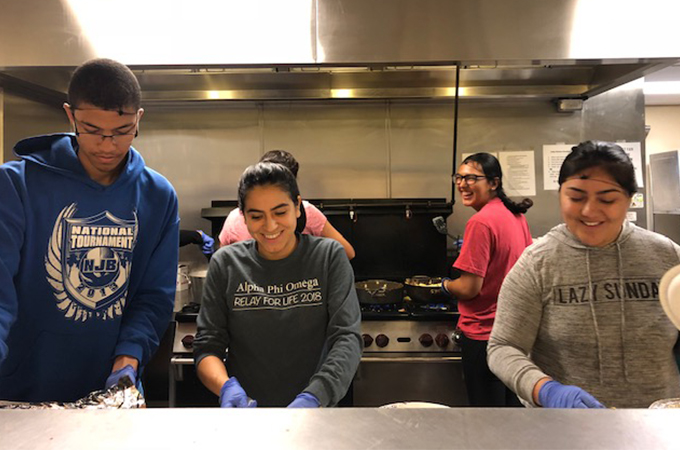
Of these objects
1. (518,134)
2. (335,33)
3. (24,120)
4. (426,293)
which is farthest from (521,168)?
(24,120)

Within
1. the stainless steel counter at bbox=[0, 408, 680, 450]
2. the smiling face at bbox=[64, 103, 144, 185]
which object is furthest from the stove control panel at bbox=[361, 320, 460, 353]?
the stainless steel counter at bbox=[0, 408, 680, 450]

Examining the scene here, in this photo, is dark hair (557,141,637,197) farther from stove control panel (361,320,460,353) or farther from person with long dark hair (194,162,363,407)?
stove control panel (361,320,460,353)

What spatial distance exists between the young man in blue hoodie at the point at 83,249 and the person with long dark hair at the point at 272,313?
7.4 inches

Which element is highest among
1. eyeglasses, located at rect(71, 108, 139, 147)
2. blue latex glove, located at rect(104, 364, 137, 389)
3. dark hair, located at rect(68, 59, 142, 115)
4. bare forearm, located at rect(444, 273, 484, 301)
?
dark hair, located at rect(68, 59, 142, 115)

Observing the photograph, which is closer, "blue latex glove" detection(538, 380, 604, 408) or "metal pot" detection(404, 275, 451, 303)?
"blue latex glove" detection(538, 380, 604, 408)

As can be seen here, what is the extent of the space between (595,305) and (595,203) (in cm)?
25

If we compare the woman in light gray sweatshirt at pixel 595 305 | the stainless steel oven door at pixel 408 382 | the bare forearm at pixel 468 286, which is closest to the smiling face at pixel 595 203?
the woman in light gray sweatshirt at pixel 595 305

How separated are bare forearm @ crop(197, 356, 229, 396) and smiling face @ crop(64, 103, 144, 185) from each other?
22.0 inches

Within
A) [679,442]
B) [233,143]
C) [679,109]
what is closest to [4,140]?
[233,143]

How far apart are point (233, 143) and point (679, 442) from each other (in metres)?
2.77

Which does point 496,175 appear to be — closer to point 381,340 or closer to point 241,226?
point 381,340

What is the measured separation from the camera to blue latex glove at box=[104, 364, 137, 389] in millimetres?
1017

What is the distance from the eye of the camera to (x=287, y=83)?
2764mm

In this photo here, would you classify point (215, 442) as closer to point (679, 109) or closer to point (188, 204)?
point (188, 204)
